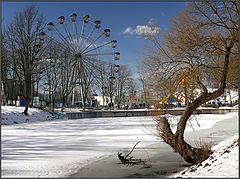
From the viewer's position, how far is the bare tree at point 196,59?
34.9 feet

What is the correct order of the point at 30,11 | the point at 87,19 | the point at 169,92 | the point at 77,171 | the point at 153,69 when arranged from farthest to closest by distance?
the point at 87,19 < the point at 30,11 < the point at 153,69 < the point at 169,92 < the point at 77,171

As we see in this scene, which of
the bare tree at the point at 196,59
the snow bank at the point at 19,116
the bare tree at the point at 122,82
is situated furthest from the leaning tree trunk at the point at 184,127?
the bare tree at the point at 122,82

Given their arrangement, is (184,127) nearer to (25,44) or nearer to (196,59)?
(196,59)

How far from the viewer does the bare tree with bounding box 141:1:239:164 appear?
34.9 ft

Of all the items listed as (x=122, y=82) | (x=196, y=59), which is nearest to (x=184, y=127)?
(x=196, y=59)

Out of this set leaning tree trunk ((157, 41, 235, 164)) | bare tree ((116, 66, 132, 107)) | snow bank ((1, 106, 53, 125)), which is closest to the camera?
leaning tree trunk ((157, 41, 235, 164))

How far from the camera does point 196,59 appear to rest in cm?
1174

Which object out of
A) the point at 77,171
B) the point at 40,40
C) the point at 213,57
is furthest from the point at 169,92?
the point at 40,40

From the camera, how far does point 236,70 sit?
11.2 metres

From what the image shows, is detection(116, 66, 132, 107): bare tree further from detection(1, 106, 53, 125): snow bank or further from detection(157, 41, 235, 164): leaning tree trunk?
detection(157, 41, 235, 164): leaning tree trunk

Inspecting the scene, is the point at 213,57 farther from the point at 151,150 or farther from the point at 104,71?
the point at 104,71

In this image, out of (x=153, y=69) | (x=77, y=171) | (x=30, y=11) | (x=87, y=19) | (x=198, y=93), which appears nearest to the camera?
(x=77, y=171)

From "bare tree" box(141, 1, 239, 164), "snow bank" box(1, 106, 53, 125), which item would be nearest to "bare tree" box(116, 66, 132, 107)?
"snow bank" box(1, 106, 53, 125)

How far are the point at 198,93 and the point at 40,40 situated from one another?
72.9 feet
